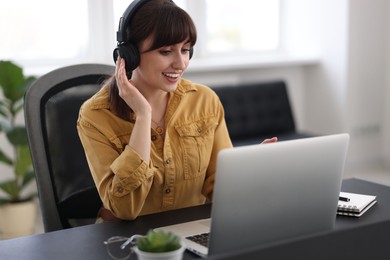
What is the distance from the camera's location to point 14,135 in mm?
3375

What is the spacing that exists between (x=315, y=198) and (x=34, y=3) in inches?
127

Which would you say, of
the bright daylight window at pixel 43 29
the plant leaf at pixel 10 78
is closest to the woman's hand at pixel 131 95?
the plant leaf at pixel 10 78

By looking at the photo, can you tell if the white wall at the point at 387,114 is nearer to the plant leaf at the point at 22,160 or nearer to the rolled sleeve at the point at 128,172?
the plant leaf at the point at 22,160

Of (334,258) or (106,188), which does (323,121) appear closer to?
(106,188)

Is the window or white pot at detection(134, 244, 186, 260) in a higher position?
the window

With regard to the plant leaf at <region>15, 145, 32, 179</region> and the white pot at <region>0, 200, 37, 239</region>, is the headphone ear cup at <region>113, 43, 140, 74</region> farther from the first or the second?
the white pot at <region>0, 200, 37, 239</region>

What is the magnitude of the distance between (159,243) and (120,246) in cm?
36

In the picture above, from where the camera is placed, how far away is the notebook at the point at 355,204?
1.56 m

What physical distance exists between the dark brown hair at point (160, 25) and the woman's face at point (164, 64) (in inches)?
0.8

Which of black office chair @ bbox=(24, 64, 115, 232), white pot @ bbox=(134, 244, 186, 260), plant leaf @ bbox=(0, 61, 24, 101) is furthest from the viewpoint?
plant leaf @ bbox=(0, 61, 24, 101)

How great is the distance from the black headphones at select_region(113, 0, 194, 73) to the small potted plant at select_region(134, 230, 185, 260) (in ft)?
2.59

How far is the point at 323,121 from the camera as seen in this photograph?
5086 millimetres

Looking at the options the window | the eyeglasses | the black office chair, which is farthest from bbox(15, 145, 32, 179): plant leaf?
the eyeglasses

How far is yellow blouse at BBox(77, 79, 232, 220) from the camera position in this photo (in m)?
1.59
